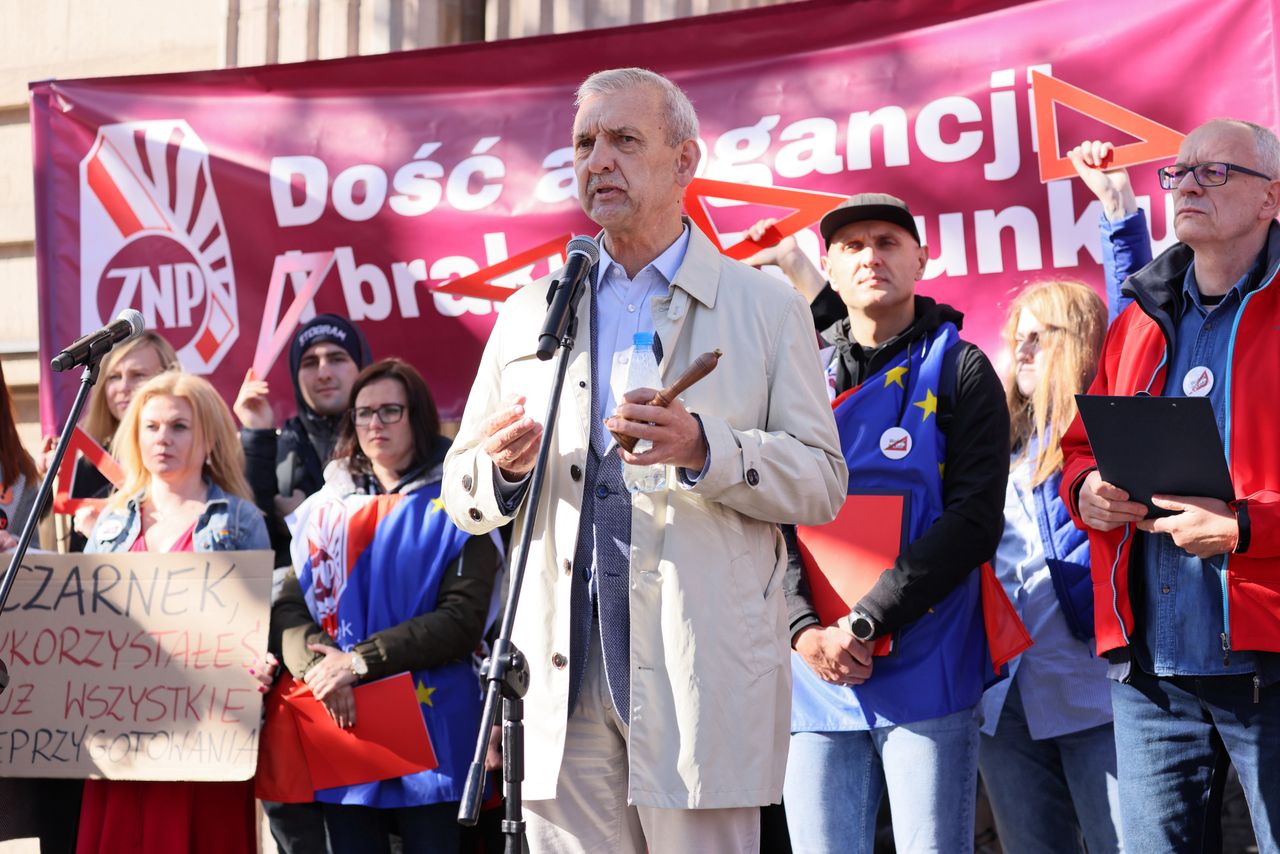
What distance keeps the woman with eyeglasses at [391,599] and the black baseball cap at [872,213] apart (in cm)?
152

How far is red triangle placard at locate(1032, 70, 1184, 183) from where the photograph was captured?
4688 mm

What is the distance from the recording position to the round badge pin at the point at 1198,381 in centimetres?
332

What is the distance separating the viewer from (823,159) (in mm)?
5215

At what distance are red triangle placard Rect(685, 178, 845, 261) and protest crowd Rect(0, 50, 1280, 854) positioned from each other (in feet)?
0.18

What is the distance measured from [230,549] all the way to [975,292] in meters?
2.57

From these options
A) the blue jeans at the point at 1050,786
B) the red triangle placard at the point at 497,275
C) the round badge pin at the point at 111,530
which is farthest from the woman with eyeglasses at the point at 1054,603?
the round badge pin at the point at 111,530

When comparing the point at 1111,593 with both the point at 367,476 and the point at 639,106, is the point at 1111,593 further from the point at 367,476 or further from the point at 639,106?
the point at 367,476

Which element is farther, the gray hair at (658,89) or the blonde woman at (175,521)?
the blonde woman at (175,521)

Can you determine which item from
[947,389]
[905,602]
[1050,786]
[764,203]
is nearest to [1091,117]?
[764,203]

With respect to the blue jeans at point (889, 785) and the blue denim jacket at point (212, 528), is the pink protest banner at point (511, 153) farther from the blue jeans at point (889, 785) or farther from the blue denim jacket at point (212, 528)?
the blue jeans at point (889, 785)

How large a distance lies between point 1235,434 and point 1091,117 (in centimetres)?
189

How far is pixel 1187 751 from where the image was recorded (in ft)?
10.7

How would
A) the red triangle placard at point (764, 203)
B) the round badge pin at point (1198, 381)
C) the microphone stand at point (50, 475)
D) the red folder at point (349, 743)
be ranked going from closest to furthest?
the round badge pin at point (1198, 381), the microphone stand at point (50, 475), the red folder at point (349, 743), the red triangle placard at point (764, 203)

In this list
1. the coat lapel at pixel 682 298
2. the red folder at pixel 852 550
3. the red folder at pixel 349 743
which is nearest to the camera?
the coat lapel at pixel 682 298
